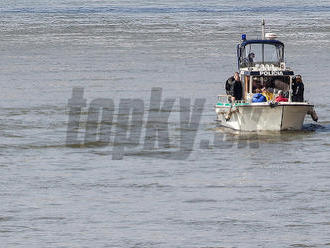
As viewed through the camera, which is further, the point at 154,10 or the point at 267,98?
the point at 154,10

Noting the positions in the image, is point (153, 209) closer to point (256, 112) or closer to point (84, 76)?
point (256, 112)

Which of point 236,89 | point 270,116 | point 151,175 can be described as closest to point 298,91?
point 270,116

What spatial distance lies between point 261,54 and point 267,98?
2.93 metres

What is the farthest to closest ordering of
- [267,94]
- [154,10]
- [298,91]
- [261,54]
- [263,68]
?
[154,10] < [261,54] < [263,68] < [267,94] < [298,91]

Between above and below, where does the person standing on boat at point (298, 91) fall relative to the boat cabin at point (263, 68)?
below

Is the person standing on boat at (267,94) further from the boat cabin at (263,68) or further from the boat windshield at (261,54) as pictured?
the boat windshield at (261,54)

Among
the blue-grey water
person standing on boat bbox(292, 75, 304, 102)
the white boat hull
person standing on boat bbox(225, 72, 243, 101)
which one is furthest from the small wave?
the white boat hull

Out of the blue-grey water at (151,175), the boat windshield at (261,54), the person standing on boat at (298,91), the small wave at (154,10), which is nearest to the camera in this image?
the blue-grey water at (151,175)

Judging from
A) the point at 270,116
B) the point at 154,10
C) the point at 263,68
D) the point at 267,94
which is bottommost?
the point at 270,116

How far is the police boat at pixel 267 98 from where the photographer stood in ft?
121

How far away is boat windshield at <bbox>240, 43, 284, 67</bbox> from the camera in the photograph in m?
40.2

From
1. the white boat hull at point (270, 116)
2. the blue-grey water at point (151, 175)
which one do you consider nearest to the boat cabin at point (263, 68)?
the white boat hull at point (270, 116)

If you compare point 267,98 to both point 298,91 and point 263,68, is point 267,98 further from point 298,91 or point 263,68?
point 263,68

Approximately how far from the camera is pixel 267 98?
37.9 m
